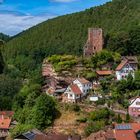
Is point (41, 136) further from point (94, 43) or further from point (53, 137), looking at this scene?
point (94, 43)

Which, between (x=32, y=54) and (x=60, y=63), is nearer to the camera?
(x=60, y=63)

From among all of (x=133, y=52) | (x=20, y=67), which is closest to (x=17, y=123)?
(x=133, y=52)

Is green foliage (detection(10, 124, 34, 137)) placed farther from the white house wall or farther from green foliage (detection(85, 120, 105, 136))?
the white house wall

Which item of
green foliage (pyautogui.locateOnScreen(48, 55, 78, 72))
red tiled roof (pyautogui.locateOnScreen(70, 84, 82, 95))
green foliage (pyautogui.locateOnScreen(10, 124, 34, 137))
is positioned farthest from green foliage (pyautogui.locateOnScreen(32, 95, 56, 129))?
green foliage (pyautogui.locateOnScreen(48, 55, 78, 72))

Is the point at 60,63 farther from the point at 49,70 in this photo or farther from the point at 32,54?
the point at 32,54

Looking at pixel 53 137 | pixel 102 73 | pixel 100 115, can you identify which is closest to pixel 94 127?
pixel 100 115

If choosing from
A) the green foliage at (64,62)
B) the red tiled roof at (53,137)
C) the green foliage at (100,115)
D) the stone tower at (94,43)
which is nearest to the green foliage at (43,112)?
the green foliage at (100,115)
